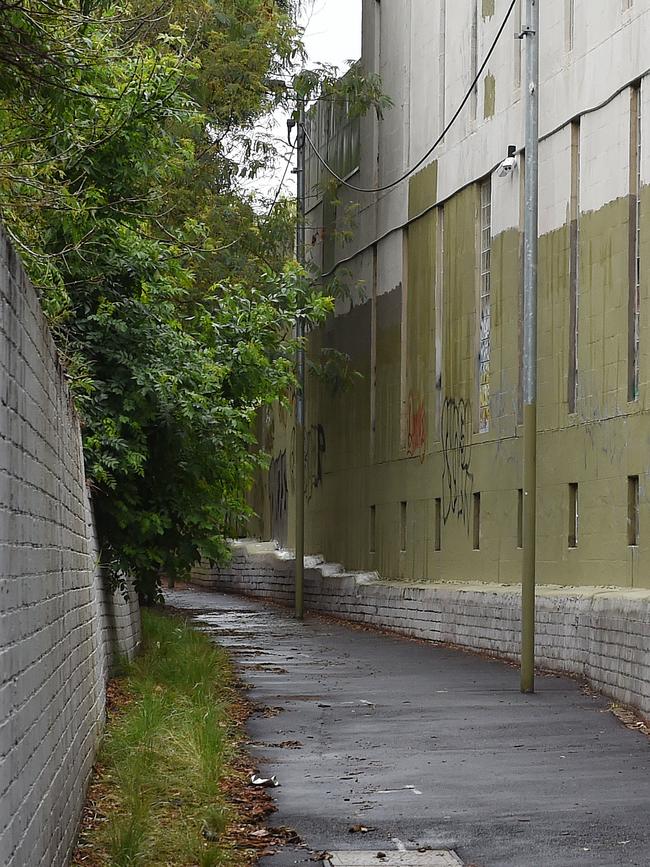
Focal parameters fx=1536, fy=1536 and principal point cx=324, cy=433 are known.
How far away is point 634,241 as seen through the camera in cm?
1983

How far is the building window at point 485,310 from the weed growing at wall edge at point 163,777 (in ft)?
33.4

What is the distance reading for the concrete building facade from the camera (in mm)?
20109

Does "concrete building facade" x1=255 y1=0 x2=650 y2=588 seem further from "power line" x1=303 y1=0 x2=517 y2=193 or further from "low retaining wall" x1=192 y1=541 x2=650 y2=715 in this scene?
"low retaining wall" x1=192 y1=541 x2=650 y2=715

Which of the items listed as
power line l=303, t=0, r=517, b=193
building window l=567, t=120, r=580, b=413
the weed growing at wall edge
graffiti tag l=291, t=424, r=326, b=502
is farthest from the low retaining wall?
power line l=303, t=0, r=517, b=193

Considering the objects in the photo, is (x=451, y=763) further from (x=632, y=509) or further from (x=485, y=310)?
(x=485, y=310)

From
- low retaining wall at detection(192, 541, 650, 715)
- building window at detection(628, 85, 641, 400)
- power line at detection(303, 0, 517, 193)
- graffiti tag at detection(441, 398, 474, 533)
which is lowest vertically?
low retaining wall at detection(192, 541, 650, 715)

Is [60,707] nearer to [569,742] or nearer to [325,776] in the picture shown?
[325,776]

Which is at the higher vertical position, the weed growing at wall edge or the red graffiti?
the red graffiti

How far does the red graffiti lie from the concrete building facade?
77mm

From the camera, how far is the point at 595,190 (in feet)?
69.0

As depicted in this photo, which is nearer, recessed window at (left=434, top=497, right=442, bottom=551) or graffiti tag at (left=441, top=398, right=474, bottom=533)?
graffiti tag at (left=441, top=398, right=474, bottom=533)

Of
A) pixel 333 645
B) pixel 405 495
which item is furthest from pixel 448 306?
pixel 333 645

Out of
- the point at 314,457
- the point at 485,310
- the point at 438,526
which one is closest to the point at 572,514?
the point at 485,310

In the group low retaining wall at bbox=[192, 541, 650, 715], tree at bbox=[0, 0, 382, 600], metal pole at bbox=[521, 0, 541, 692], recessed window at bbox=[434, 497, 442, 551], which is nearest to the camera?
tree at bbox=[0, 0, 382, 600]
